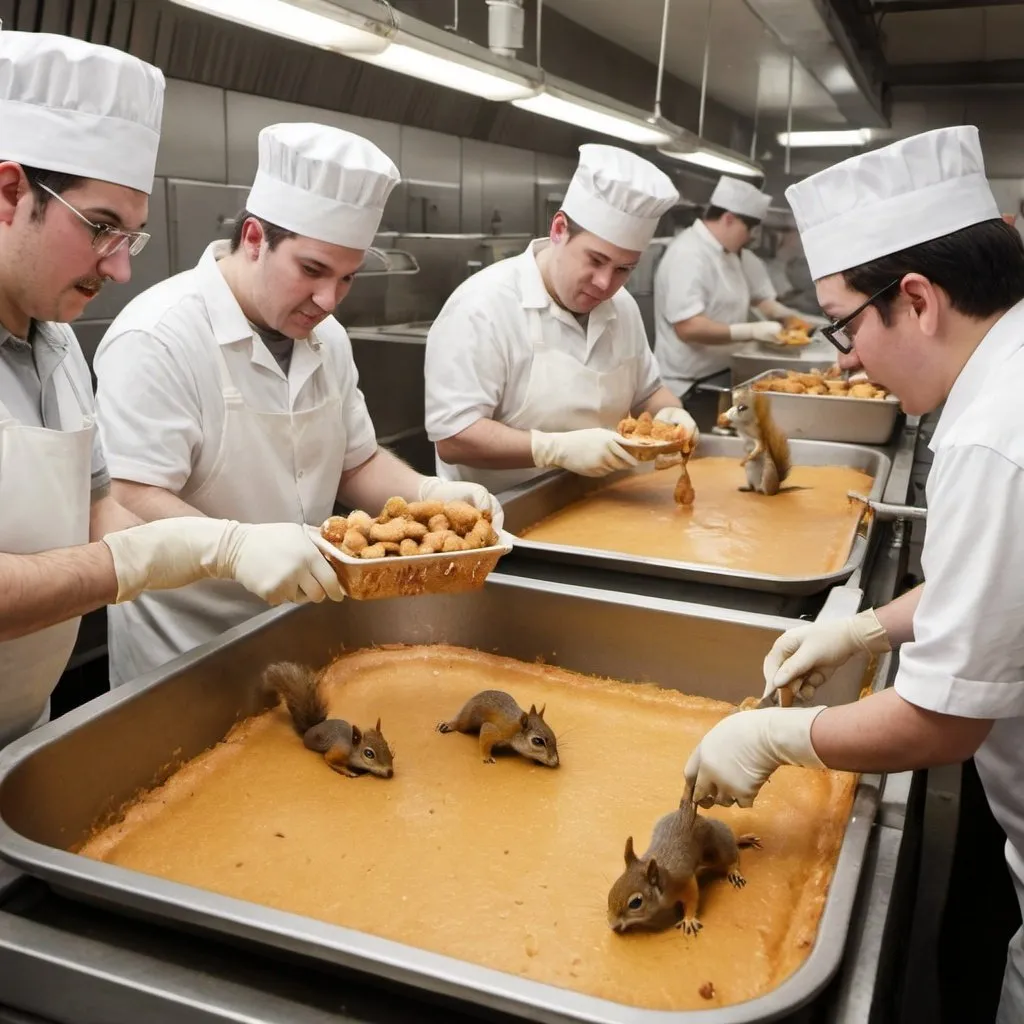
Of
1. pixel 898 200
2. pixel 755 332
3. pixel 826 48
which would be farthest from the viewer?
pixel 755 332

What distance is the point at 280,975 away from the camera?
0.99 meters

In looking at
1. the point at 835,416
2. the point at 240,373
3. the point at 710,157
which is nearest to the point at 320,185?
the point at 240,373

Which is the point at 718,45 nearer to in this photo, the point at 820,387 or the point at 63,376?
the point at 820,387

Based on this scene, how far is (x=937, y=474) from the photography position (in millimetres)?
1164

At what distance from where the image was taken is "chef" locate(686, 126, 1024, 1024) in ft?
3.57

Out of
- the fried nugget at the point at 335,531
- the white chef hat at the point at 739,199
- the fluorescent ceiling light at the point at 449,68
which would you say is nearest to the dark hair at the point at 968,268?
the fried nugget at the point at 335,531

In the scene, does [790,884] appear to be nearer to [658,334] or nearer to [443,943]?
[443,943]

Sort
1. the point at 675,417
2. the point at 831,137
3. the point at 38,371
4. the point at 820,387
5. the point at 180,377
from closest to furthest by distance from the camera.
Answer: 1. the point at 38,371
2. the point at 180,377
3. the point at 675,417
4. the point at 820,387
5. the point at 831,137

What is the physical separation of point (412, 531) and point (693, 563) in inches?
26.8

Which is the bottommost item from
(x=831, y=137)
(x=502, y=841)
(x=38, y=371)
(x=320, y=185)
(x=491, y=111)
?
(x=502, y=841)

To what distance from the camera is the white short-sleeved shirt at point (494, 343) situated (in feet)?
9.36

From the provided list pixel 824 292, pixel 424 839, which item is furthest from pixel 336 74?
pixel 424 839

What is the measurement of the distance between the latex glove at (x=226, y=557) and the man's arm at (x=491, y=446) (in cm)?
125

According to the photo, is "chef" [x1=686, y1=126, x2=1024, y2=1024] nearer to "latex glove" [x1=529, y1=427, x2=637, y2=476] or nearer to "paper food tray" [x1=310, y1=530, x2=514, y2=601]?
"paper food tray" [x1=310, y1=530, x2=514, y2=601]
